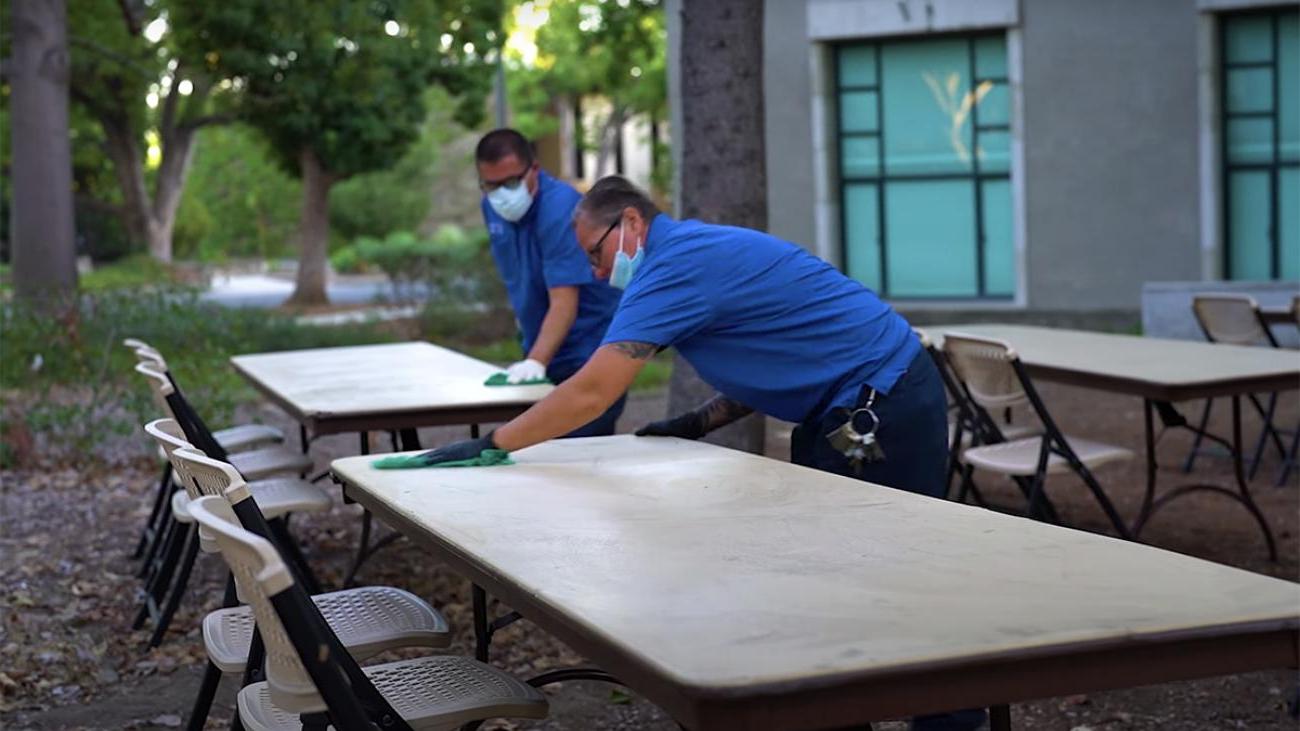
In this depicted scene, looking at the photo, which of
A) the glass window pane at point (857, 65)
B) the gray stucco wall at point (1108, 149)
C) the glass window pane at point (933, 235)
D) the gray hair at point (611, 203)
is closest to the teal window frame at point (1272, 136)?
the gray stucco wall at point (1108, 149)

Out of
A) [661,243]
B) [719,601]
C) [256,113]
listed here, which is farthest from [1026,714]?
[256,113]

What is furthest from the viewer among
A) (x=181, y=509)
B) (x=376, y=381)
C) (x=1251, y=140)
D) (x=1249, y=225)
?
(x=1249, y=225)

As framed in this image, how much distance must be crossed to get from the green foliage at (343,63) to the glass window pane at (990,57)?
7.17 m

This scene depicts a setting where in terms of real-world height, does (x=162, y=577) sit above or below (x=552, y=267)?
below

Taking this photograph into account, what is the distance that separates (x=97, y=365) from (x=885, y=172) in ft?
31.9

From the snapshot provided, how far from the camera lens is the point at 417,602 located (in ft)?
14.1

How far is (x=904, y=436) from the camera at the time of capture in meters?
4.40

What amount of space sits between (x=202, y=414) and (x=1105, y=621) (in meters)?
7.41

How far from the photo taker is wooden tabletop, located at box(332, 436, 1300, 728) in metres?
2.33

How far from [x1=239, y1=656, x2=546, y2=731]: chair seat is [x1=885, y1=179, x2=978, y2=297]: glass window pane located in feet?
46.3

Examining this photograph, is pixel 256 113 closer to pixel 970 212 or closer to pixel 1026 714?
pixel 970 212

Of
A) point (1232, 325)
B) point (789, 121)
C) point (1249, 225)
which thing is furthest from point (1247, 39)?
point (1232, 325)

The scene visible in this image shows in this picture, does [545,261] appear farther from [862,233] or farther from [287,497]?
[862,233]

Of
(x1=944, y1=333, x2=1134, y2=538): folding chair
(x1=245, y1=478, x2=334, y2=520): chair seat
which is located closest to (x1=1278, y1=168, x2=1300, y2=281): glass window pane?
(x1=944, y1=333, x2=1134, y2=538): folding chair
